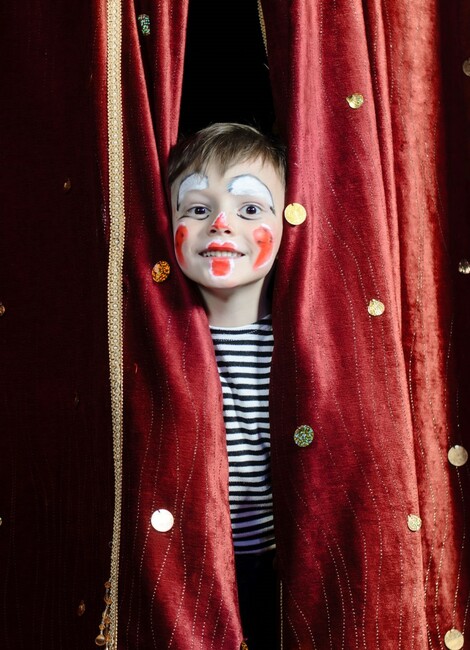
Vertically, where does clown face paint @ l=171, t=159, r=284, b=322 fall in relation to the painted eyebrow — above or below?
below

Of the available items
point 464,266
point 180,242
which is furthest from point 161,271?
point 464,266

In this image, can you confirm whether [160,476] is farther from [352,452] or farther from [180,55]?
[180,55]

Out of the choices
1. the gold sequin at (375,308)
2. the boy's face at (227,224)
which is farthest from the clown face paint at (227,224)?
the gold sequin at (375,308)

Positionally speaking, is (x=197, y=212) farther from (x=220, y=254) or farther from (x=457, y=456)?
(x=457, y=456)

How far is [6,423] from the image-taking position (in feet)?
3.72

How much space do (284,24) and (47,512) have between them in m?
0.76

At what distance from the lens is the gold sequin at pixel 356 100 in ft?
3.38

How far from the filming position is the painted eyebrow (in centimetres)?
100

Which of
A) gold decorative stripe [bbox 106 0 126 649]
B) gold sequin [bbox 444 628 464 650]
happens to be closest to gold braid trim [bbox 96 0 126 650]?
gold decorative stripe [bbox 106 0 126 649]

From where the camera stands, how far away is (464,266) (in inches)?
43.3

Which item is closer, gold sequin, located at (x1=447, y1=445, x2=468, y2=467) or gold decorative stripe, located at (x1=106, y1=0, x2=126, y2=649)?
gold decorative stripe, located at (x1=106, y1=0, x2=126, y2=649)

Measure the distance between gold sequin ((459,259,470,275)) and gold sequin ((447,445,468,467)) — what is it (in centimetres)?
25

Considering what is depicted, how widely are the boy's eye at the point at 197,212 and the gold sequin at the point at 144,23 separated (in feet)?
0.78

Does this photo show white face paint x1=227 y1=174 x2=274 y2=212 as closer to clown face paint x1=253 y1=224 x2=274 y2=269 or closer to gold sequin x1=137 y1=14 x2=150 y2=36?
clown face paint x1=253 y1=224 x2=274 y2=269
